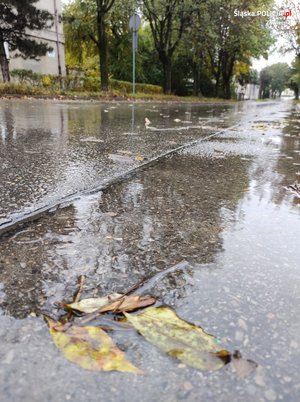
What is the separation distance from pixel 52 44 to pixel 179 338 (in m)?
30.4

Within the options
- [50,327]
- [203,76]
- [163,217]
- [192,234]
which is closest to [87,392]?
[50,327]

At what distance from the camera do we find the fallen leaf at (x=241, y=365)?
0.74 meters

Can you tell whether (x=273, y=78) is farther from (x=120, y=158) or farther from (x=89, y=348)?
(x=89, y=348)

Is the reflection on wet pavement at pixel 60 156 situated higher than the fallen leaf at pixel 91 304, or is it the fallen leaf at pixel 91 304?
the fallen leaf at pixel 91 304

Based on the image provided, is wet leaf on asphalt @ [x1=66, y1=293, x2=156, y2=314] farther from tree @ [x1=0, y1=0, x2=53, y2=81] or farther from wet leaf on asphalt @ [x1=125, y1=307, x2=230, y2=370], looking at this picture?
tree @ [x1=0, y1=0, x2=53, y2=81]

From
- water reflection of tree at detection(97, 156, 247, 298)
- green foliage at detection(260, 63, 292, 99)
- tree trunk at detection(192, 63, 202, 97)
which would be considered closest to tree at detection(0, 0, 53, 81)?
tree trunk at detection(192, 63, 202, 97)

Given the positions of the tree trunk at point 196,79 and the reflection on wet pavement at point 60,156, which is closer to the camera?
the reflection on wet pavement at point 60,156

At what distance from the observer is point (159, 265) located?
117 centimetres

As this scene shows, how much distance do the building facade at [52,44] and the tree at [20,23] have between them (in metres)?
A: 7.65

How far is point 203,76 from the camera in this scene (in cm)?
3666

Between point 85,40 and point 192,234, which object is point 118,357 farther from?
point 85,40

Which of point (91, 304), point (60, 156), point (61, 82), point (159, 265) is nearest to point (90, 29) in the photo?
point (61, 82)

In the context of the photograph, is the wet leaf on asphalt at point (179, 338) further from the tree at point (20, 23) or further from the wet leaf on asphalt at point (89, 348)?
the tree at point (20, 23)

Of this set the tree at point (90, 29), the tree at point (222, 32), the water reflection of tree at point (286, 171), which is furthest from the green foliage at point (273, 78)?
the water reflection of tree at point (286, 171)
